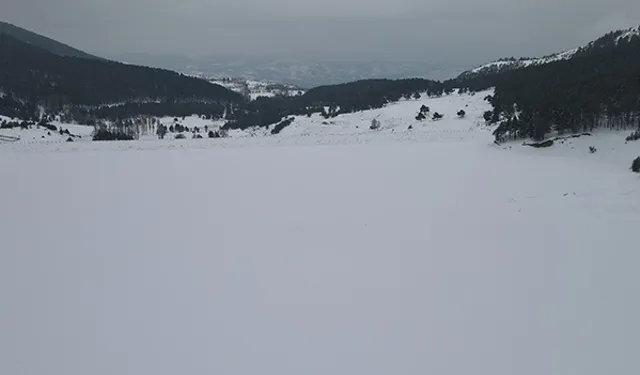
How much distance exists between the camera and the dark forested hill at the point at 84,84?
4584 inches

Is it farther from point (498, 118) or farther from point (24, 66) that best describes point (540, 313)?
point (24, 66)

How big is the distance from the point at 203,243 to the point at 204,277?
86.0 inches

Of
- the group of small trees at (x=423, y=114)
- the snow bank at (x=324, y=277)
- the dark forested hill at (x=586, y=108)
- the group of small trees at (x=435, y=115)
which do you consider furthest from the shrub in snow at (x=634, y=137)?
the group of small trees at (x=423, y=114)

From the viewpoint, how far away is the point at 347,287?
841cm

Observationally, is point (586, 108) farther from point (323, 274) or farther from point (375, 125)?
point (375, 125)

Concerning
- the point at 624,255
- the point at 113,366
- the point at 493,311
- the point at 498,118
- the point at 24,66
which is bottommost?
the point at 113,366

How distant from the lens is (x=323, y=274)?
905 centimetres

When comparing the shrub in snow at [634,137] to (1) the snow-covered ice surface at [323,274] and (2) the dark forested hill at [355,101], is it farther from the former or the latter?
(2) the dark forested hill at [355,101]

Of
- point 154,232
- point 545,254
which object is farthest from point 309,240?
point 545,254

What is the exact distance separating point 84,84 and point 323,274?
150m

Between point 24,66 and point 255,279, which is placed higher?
point 24,66

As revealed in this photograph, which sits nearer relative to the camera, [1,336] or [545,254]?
[1,336]

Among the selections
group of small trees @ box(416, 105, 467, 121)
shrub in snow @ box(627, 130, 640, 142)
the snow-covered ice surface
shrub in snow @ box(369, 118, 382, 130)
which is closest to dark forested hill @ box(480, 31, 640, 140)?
shrub in snow @ box(627, 130, 640, 142)

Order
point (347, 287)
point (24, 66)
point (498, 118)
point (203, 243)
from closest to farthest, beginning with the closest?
point (347, 287), point (203, 243), point (498, 118), point (24, 66)
